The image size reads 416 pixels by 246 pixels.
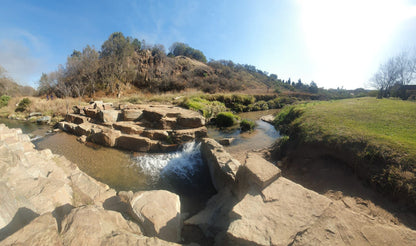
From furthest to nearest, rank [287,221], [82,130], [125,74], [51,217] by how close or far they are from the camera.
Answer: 1. [125,74]
2. [82,130]
3. [287,221]
4. [51,217]

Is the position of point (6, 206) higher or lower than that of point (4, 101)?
lower

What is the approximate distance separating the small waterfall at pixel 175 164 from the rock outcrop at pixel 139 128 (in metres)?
0.60

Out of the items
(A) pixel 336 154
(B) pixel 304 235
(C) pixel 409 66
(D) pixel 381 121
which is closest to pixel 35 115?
(B) pixel 304 235

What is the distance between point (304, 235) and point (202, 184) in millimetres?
3707

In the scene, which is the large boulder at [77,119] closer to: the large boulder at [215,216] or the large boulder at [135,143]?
the large boulder at [135,143]

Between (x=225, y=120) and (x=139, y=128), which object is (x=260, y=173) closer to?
(x=139, y=128)

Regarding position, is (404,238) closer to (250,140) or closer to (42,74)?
(250,140)

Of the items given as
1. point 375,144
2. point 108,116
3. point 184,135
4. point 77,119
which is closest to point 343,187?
point 375,144

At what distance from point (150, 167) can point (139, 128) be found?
360 cm

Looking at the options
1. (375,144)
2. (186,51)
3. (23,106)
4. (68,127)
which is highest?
(186,51)

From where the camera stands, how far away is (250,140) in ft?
31.1

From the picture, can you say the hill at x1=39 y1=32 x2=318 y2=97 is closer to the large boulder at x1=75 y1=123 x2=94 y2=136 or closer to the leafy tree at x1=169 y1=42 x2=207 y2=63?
the large boulder at x1=75 y1=123 x2=94 y2=136

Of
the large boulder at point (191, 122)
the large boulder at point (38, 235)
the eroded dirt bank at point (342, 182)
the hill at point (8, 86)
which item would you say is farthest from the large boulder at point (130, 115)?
the hill at point (8, 86)

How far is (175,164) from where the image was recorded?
261 inches
